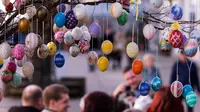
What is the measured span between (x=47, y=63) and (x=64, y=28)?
8639mm

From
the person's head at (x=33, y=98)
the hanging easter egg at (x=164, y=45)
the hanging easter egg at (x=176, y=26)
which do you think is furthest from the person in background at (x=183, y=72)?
the hanging easter egg at (x=176, y=26)

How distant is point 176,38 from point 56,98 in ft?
5.94

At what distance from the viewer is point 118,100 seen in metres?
6.14

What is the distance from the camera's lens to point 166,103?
15.6 ft

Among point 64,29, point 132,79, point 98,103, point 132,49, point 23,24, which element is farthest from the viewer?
point 132,79

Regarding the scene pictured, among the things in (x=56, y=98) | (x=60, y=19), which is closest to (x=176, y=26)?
(x=60, y=19)

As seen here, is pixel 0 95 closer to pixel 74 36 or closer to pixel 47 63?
pixel 74 36

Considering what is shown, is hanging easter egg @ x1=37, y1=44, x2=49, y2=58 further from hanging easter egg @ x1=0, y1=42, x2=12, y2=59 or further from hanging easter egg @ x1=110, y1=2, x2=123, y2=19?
hanging easter egg @ x1=110, y1=2, x2=123, y2=19

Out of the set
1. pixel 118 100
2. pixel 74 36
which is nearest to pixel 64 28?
pixel 74 36

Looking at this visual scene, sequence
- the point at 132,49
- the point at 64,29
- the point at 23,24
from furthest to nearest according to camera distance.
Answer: the point at 64,29, the point at 132,49, the point at 23,24

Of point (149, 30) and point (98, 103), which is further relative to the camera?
point (98, 103)

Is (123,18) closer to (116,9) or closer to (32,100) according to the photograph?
(116,9)

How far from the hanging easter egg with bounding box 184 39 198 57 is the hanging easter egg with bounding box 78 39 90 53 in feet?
1.80

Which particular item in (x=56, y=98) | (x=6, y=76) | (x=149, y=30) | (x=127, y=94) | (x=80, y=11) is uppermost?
(x=80, y=11)
